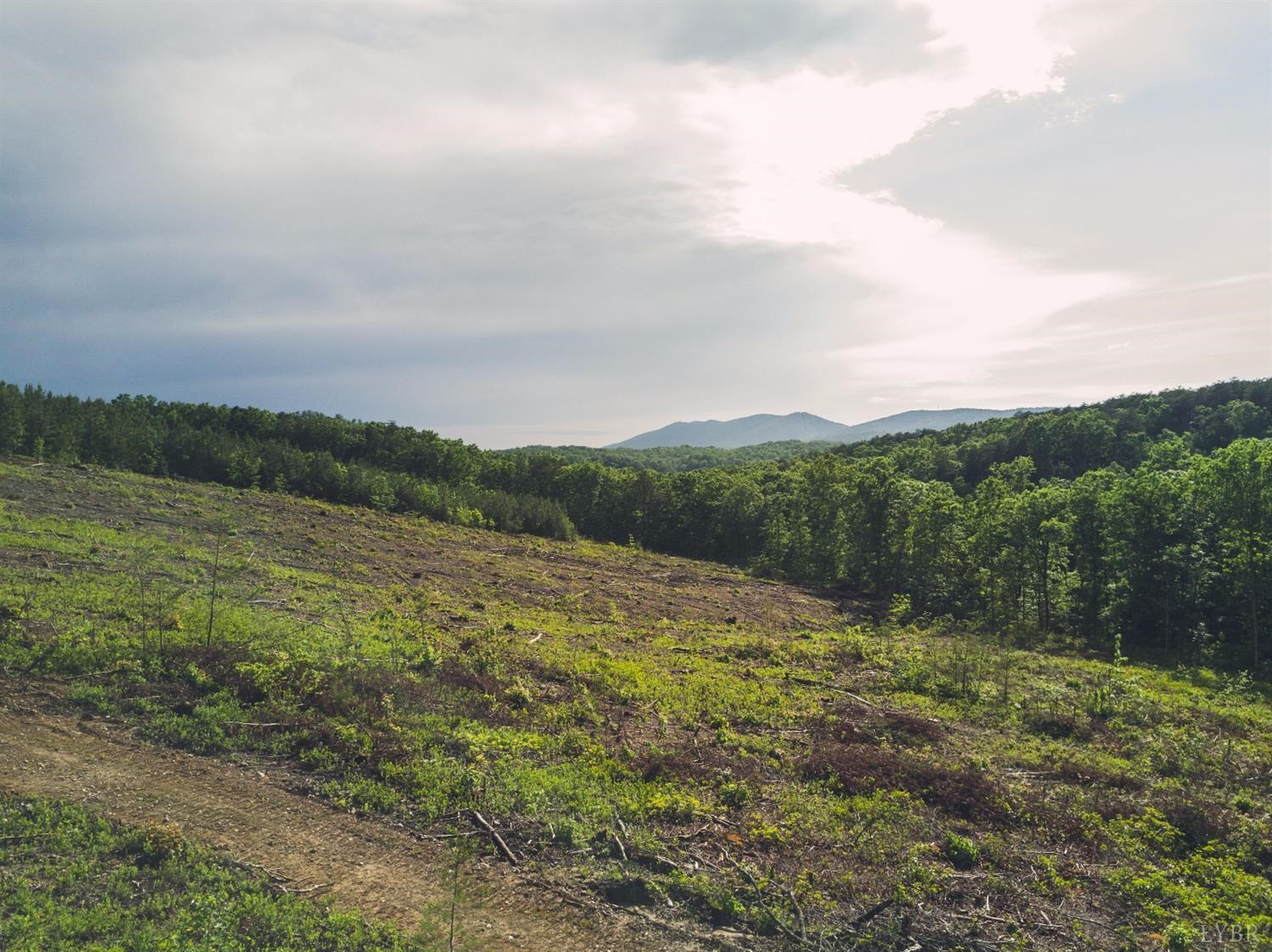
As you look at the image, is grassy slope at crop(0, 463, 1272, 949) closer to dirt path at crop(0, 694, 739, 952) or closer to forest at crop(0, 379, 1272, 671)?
dirt path at crop(0, 694, 739, 952)

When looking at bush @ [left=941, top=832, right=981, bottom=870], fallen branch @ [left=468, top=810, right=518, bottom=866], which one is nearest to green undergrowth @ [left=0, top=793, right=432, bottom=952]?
fallen branch @ [left=468, top=810, right=518, bottom=866]

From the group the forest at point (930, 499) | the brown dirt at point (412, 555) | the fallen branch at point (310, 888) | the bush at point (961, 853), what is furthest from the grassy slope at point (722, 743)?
the forest at point (930, 499)

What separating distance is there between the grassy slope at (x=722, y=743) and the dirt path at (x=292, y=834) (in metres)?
0.54

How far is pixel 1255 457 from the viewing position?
92.8 ft

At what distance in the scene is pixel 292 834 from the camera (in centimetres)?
827

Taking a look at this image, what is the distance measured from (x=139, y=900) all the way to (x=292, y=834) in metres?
1.78

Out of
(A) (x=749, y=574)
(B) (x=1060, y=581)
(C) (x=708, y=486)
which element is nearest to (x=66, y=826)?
(B) (x=1060, y=581)

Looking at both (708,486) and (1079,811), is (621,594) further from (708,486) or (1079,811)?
(708,486)

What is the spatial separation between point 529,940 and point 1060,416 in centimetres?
10562

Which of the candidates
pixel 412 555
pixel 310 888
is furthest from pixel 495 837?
pixel 412 555

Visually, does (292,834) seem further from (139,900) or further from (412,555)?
(412,555)

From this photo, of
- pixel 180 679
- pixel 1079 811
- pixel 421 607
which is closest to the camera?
pixel 1079 811

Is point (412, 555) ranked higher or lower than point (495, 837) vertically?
higher

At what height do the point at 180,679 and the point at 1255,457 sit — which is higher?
the point at 1255,457
